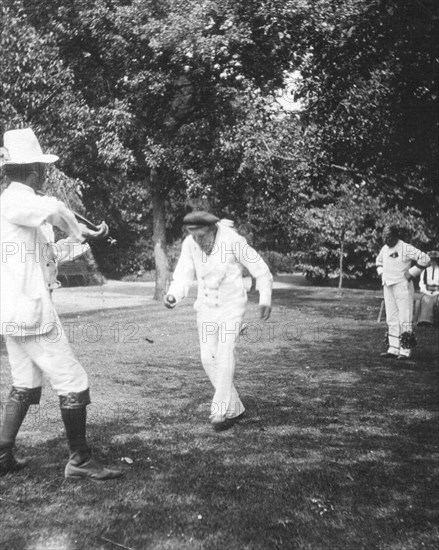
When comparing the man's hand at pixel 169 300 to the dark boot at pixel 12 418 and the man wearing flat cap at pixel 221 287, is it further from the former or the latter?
the dark boot at pixel 12 418

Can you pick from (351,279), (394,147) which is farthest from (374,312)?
(351,279)

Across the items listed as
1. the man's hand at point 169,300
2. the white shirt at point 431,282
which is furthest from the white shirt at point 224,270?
the white shirt at point 431,282

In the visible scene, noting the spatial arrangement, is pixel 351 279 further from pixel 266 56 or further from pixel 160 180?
pixel 266 56

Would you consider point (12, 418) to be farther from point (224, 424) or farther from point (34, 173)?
point (224, 424)

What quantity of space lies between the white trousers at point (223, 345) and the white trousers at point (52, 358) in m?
1.82

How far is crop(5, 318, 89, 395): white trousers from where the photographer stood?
171 inches

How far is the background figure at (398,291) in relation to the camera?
34.0ft

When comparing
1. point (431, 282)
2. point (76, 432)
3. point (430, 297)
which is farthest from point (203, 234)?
point (431, 282)

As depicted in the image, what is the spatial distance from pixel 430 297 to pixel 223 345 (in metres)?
11.3

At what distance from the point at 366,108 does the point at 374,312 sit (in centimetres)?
1217

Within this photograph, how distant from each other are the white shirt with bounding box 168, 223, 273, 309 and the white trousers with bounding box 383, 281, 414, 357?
511 centimetres

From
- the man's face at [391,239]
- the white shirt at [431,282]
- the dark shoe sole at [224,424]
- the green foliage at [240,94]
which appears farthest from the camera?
the white shirt at [431,282]

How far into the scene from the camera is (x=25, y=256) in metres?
4.37

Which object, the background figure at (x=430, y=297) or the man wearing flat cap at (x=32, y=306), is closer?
the man wearing flat cap at (x=32, y=306)
